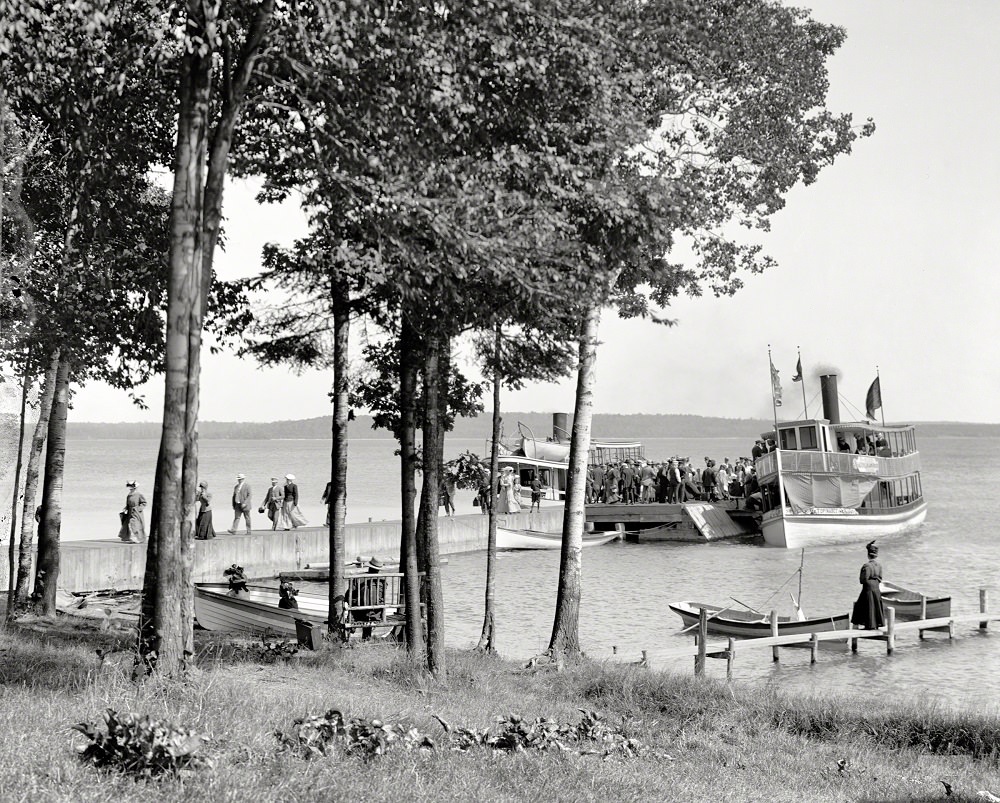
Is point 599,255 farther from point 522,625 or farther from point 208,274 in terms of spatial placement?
point 522,625

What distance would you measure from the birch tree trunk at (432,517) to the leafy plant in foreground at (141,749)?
6855 mm

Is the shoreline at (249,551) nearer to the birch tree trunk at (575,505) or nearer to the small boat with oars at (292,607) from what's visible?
the small boat with oars at (292,607)

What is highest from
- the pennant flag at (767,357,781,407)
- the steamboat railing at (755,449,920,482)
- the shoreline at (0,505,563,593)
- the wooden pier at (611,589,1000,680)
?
the pennant flag at (767,357,781,407)

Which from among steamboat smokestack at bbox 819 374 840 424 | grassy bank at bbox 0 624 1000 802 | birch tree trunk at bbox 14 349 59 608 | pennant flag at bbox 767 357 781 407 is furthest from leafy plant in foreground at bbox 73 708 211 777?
steamboat smokestack at bbox 819 374 840 424

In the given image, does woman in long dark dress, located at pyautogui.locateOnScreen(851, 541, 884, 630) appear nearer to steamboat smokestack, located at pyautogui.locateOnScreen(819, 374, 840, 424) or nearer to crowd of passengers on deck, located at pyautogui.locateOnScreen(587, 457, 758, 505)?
steamboat smokestack, located at pyautogui.locateOnScreen(819, 374, 840, 424)

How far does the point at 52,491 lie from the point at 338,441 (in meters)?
4.83

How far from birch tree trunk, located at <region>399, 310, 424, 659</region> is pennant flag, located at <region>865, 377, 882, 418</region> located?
3624 centimetres

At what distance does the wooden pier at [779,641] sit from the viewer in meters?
17.1

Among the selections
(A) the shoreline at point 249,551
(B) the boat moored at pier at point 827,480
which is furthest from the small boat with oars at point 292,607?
(B) the boat moored at pier at point 827,480

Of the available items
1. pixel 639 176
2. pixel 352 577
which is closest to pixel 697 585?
pixel 352 577

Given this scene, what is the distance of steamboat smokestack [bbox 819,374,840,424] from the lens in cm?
4625

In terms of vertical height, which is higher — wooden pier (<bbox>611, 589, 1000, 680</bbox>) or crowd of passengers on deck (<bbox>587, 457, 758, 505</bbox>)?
crowd of passengers on deck (<bbox>587, 457, 758, 505</bbox>)

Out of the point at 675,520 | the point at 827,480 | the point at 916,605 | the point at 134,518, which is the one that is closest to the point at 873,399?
the point at 827,480

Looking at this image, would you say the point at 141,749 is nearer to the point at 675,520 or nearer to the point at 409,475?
the point at 409,475
